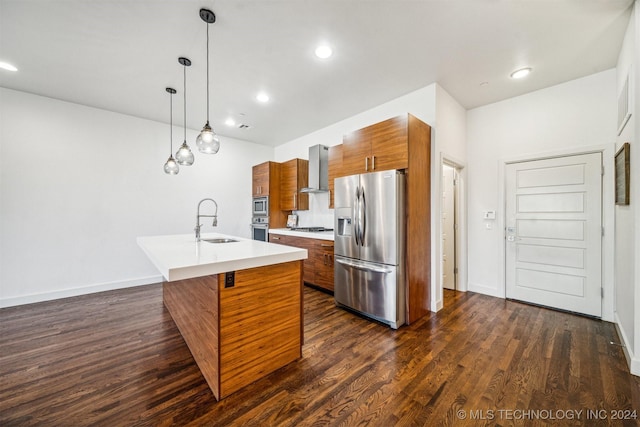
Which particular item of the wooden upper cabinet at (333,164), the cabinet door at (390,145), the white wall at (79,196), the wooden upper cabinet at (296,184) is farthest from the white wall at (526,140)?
the white wall at (79,196)

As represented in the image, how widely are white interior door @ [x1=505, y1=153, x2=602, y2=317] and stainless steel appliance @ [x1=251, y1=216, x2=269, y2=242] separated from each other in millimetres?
4178

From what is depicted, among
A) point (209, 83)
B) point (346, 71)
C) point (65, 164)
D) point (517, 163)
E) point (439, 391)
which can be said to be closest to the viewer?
point (439, 391)

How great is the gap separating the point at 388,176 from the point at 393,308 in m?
1.46

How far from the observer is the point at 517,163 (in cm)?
345

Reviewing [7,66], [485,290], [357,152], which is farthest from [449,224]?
[7,66]

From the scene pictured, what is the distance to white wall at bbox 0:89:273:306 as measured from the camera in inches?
133

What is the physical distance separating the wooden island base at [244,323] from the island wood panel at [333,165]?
234 centimetres

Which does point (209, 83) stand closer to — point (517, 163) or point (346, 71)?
point (346, 71)

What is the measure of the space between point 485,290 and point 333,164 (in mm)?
3122

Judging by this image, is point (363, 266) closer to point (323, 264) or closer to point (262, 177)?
point (323, 264)

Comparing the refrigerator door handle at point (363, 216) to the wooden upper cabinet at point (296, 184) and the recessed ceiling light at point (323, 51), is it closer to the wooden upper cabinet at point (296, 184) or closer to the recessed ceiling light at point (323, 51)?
the recessed ceiling light at point (323, 51)

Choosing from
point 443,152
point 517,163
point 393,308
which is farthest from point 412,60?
point 393,308

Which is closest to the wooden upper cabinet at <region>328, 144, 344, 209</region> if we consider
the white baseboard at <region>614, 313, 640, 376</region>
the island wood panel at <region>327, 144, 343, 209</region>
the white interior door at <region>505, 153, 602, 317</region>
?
the island wood panel at <region>327, 144, 343, 209</region>

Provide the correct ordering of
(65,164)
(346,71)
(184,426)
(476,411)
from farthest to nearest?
(65,164)
(346,71)
(476,411)
(184,426)
